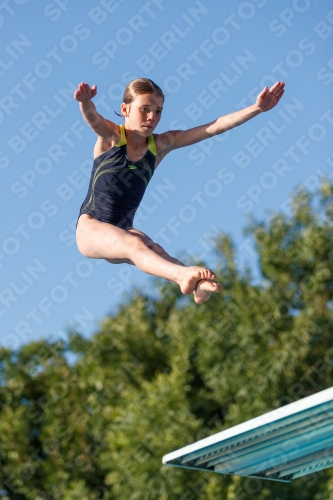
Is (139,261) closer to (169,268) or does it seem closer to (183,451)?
(169,268)

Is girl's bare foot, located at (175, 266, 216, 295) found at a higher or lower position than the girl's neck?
lower

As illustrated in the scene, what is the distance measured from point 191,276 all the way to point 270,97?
1674 millimetres

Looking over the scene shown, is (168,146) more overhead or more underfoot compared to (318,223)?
more overhead

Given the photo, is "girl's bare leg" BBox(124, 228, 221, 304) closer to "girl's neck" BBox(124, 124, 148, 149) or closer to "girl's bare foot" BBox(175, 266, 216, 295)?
"girl's bare foot" BBox(175, 266, 216, 295)

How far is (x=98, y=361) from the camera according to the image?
1970 cm

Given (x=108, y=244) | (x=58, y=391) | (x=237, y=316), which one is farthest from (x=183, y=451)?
(x=58, y=391)

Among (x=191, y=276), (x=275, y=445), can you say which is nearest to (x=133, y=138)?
(x=191, y=276)

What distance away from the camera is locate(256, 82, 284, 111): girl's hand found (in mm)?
5176

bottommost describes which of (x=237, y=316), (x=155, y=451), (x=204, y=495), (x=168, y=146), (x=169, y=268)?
(x=204, y=495)

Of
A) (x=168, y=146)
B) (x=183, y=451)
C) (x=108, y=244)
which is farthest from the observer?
(x=183, y=451)

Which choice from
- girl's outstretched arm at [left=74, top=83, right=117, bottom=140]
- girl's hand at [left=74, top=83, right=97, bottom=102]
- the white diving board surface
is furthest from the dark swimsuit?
the white diving board surface

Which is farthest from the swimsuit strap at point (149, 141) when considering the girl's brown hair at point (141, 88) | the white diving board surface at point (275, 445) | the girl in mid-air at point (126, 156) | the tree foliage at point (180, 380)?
Answer: the tree foliage at point (180, 380)

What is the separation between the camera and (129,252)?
4.64 m

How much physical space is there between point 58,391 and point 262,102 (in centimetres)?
1592
